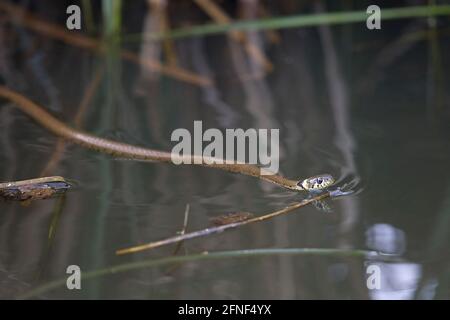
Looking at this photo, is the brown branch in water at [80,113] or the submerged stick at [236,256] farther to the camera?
the brown branch in water at [80,113]

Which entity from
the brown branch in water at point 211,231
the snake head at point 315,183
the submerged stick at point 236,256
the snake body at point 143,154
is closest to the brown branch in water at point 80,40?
the snake body at point 143,154

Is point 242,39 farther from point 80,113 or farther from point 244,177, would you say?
point 244,177

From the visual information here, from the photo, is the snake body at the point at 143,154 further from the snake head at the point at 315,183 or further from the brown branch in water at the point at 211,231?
the brown branch in water at the point at 211,231

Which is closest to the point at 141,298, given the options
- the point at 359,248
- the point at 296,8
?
the point at 359,248

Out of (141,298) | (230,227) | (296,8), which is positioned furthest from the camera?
(296,8)

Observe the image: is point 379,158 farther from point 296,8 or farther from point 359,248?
point 296,8

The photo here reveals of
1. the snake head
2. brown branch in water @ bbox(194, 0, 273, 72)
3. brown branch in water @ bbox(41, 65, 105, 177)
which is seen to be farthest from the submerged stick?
brown branch in water @ bbox(194, 0, 273, 72)
